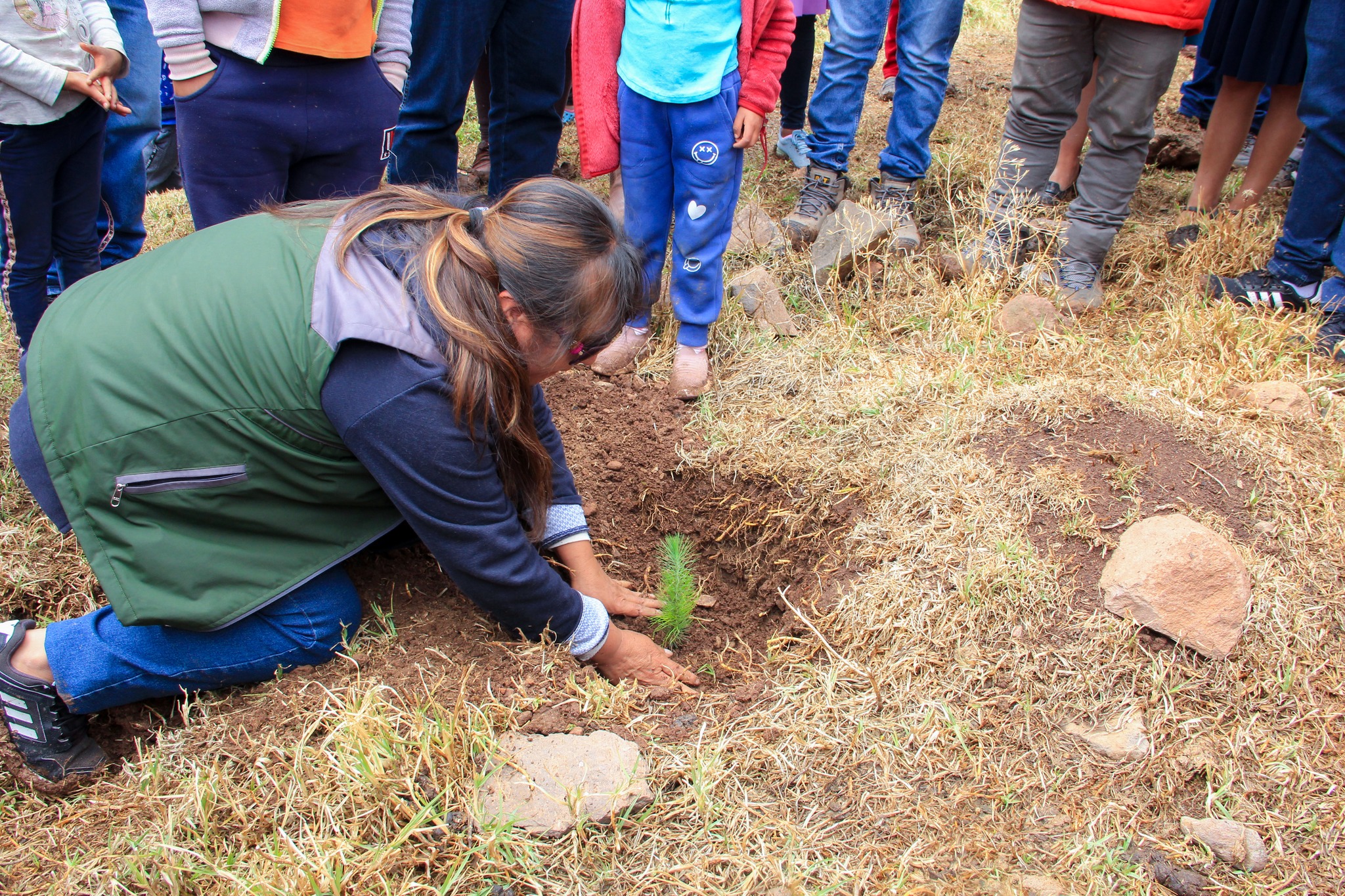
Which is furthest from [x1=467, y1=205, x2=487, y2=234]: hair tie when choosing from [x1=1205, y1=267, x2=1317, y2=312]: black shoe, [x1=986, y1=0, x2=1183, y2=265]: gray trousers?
[x1=1205, y1=267, x2=1317, y2=312]: black shoe

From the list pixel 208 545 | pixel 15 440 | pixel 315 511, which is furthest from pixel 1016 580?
pixel 15 440

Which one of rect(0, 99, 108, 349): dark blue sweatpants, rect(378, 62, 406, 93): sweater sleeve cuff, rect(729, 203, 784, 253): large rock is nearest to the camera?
rect(0, 99, 108, 349): dark blue sweatpants

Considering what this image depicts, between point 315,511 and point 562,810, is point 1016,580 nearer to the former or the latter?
point 562,810

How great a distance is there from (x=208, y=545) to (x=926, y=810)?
1.45 meters

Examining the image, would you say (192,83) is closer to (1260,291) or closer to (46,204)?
(46,204)

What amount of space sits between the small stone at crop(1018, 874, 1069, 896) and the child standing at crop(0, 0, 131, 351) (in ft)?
9.58

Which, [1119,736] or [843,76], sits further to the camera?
[843,76]

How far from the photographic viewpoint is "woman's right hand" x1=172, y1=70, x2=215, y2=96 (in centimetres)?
220

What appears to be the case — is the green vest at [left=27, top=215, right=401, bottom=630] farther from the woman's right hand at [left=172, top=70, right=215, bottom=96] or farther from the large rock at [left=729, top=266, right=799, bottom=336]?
the large rock at [left=729, top=266, right=799, bottom=336]

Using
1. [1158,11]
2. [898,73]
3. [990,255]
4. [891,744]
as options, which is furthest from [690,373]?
[1158,11]

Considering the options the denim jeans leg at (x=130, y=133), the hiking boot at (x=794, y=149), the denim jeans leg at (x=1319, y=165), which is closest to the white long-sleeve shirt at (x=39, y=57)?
the denim jeans leg at (x=130, y=133)

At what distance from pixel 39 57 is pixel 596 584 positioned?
205cm

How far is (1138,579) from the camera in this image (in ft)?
6.29

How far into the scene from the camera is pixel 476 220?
1650mm
